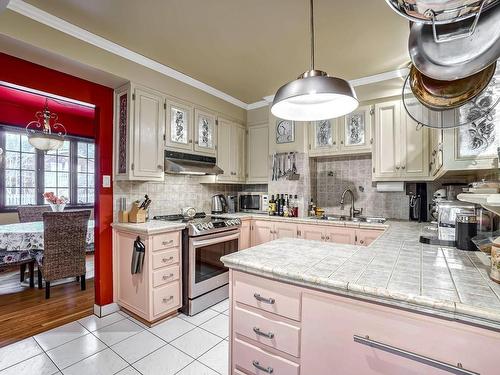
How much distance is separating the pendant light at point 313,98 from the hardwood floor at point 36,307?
276 cm

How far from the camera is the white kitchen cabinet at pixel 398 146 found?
2.76 m

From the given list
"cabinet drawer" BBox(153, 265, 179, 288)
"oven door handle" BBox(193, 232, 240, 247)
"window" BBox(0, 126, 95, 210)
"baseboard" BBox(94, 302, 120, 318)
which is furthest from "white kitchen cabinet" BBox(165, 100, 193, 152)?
"window" BBox(0, 126, 95, 210)

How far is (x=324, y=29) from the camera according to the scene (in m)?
2.13

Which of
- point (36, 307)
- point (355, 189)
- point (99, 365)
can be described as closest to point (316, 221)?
point (355, 189)

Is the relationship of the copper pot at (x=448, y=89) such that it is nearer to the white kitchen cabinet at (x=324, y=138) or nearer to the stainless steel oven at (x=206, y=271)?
the white kitchen cabinet at (x=324, y=138)

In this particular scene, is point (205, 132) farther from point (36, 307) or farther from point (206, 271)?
point (36, 307)

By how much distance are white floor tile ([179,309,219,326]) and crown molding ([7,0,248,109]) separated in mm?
2570

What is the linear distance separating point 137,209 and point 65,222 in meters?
1.03

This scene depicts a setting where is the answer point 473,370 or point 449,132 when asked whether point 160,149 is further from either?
point 473,370

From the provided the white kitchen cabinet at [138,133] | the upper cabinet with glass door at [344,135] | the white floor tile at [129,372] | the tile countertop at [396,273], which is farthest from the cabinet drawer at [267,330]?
the upper cabinet with glass door at [344,135]

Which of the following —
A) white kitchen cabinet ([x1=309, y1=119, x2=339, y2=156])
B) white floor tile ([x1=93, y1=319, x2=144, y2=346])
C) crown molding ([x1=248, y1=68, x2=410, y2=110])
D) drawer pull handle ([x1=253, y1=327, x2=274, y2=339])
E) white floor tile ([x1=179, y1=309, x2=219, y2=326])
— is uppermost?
crown molding ([x1=248, y1=68, x2=410, y2=110])

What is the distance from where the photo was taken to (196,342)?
213 centimetres

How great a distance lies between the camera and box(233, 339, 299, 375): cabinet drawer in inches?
44.0

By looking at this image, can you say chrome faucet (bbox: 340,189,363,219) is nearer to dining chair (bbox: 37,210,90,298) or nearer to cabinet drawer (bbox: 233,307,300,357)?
cabinet drawer (bbox: 233,307,300,357)
